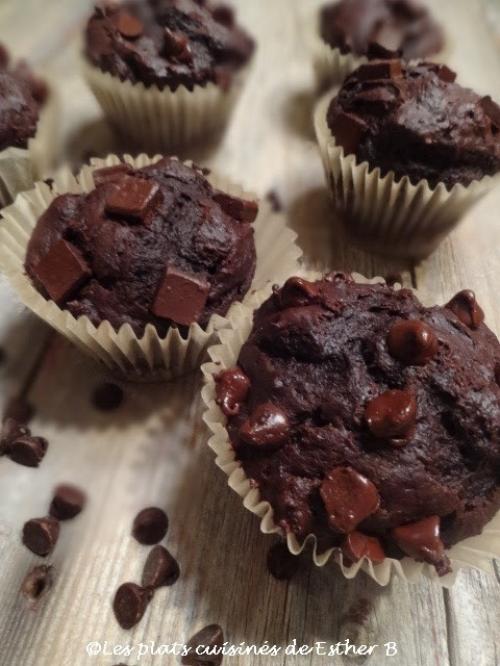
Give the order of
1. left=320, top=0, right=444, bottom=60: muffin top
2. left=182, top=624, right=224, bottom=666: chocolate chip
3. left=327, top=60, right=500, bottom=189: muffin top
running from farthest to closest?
left=320, top=0, right=444, bottom=60: muffin top
left=327, top=60, right=500, bottom=189: muffin top
left=182, top=624, right=224, bottom=666: chocolate chip

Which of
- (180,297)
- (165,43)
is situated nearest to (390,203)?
(180,297)

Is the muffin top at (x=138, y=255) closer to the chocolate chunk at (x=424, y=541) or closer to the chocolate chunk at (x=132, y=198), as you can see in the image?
the chocolate chunk at (x=132, y=198)

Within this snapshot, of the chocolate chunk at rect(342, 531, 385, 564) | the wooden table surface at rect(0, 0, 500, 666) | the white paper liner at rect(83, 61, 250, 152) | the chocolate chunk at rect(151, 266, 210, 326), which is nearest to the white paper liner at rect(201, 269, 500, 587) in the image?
the chocolate chunk at rect(342, 531, 385, 564)

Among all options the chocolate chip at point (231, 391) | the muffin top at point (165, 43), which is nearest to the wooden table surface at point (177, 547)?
the chocolate chip at point (231, 391)

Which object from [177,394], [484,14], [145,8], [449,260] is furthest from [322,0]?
→ [177,394]

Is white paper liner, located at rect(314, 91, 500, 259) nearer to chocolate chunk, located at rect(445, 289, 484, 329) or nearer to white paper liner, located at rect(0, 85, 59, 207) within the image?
chocolate chunk, located at rect(445, 289, 484, 329)

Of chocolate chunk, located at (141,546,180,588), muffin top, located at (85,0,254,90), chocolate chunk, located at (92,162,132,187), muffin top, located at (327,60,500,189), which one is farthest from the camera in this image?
muffin top, located at (85,0,254,90)

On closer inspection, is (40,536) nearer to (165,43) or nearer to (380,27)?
(165,43)
